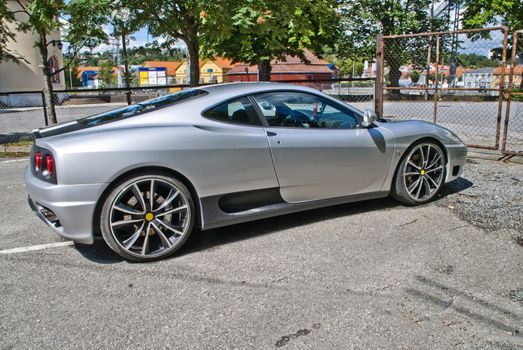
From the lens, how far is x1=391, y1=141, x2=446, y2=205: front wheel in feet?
16.2

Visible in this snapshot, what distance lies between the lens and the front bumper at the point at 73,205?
11.3 ft

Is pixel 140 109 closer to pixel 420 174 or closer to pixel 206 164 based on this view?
pixel 206 164

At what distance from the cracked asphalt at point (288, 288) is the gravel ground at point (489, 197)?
0.13ft

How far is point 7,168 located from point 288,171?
19.6ft

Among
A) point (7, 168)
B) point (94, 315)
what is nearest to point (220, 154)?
point (94, 315)

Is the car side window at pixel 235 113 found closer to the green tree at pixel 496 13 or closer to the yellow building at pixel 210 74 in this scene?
the yellow building at pixel 210 74

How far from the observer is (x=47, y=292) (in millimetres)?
3230

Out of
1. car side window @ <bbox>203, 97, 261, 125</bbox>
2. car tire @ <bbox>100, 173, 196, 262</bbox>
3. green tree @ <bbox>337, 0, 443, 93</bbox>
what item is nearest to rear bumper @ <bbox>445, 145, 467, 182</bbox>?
car side window @ <bbox>203, 97, 261, 125</bbox>

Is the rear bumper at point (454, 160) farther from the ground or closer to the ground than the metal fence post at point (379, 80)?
closer to the ground

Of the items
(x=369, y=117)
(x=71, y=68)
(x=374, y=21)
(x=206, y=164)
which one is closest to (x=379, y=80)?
(x=369, y=117)

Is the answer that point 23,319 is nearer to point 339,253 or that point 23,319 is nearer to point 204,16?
point 339,253

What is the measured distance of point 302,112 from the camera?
4531mm

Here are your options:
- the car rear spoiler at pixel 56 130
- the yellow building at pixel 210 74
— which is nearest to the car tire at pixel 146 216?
the car rear spoiler at pixel 56 130

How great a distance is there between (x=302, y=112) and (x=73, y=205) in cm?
229
